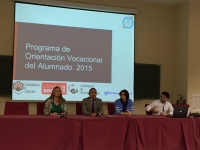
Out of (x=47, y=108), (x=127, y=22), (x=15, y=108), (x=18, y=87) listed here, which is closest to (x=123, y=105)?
(x=47, y=108)

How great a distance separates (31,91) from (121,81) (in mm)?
2070

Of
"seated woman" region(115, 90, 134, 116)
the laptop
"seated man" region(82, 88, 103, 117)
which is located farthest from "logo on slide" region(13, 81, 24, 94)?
the laptop

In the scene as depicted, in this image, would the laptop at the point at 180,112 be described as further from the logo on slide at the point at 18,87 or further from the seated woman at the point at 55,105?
the logo on slide at the point at 18,87

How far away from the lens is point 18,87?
23.2 ft

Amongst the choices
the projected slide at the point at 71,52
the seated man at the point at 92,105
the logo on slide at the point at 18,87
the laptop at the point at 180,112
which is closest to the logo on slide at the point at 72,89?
the projected slide at the point at 71,52

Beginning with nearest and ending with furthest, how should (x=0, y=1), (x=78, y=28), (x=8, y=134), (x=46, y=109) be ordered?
(x=8, y=134) → (x=46, y=109) → (x=0, y=1) → (x=78, y=28)

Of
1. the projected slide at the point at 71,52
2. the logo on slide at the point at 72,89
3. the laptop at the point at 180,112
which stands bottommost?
the laptop at the point at 180,112

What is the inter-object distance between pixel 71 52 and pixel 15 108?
222 centimetres

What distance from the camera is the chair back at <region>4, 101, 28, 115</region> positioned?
568cm

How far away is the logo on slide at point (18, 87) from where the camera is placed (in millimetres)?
7035

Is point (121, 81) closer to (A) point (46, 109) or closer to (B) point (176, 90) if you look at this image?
Answer: (B) point (176, 90)

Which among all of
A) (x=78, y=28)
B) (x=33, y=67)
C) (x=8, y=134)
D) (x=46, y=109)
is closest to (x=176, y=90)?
(x=78, y=28)

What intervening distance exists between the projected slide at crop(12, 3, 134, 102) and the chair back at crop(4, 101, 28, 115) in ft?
4.39

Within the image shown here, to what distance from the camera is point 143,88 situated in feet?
26.6
